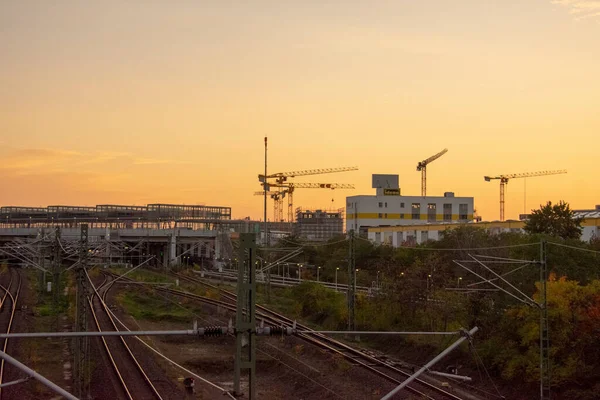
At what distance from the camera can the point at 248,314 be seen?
28.1 feet

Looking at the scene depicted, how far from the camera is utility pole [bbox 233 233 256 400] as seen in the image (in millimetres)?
8367

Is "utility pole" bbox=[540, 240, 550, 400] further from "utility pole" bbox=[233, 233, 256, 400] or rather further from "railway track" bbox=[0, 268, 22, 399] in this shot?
"railway track" bbox=[0, 268, 22, 399]

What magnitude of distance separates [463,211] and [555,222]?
157ft

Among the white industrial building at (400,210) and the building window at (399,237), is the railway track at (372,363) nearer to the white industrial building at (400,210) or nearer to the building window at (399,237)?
the building window at (399,237)

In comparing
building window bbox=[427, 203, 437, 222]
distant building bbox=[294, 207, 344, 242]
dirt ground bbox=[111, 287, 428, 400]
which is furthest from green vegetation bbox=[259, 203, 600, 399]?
distant building bbox=[294, 207, 344, 242]

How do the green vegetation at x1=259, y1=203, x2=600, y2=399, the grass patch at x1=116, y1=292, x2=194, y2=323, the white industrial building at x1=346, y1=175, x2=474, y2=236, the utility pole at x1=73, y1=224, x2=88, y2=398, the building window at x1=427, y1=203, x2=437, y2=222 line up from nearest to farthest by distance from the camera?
the utility pole at x1=73, y1=224, x2=88, y2=398 → the green vegetation at x1=259, y1=203, x2=600, y2=399 → the grass patch at x1=116, y1=292, x2=194, y2=323 → the white industrial building at x1=346, y1=175, x2=474, y2=236 → the building window at x1=427, y1=203, x2=437, y2=222

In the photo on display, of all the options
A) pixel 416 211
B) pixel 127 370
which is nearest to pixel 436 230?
pixel 416 211

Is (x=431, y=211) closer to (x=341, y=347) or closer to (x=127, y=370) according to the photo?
(x=341, y=347)

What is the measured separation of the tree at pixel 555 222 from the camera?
41.2 metres

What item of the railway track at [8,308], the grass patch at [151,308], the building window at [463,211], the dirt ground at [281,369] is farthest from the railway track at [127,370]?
the building window at [463,211]

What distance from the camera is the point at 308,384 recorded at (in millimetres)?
21703

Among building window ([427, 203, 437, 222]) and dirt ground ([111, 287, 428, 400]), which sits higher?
building window ([427, 203, 437, 222])

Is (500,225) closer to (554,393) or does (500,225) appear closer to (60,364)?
(554,393)

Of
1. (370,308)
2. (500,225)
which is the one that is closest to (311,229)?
(500,225)
